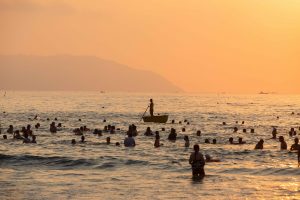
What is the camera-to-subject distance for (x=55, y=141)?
4866 cm

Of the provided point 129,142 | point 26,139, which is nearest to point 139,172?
point 129,142

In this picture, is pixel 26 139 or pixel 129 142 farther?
pixel 26 139

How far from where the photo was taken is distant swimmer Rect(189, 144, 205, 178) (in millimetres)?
27359

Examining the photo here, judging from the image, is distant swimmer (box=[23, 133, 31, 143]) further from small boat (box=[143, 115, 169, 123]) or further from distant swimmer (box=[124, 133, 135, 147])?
small boat (box=[143, 115, 169, 123])

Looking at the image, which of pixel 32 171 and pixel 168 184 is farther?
pixel 32 171

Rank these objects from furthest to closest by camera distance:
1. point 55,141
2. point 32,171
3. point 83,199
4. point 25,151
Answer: point 55,141 → point 25,151 → point 32,171 → point 83,199

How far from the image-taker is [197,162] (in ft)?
91.3

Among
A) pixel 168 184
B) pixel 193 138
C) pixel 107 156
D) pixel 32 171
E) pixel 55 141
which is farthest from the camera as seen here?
pixel 193 138

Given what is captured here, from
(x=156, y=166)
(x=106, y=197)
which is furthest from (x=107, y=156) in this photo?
(x=106, y=197)

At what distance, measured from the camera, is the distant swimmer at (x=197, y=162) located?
1077 inches

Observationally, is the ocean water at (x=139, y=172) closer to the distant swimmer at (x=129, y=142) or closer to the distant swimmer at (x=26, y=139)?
the distant swimmer at (x=26, y=139)

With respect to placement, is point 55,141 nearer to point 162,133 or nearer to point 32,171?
point 162,133

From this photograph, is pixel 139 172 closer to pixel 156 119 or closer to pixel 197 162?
pixel 197 162

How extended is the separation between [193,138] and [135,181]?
86.9ft
